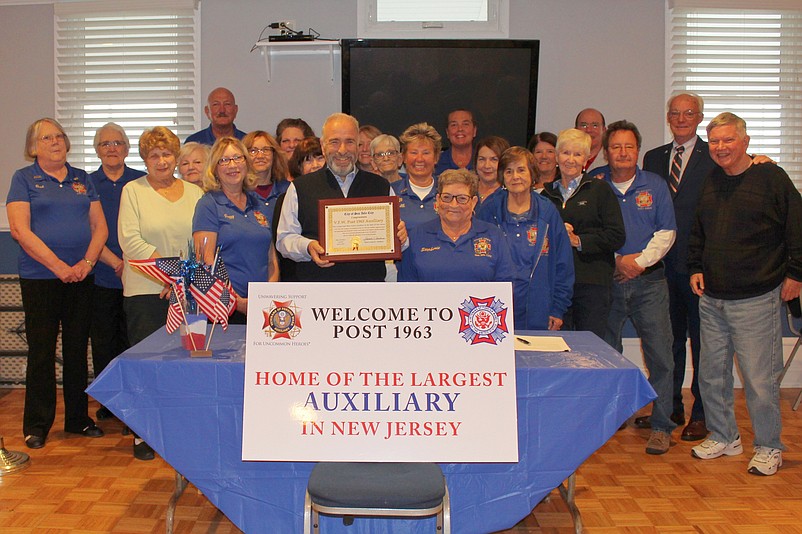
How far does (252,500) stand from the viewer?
2729 mm

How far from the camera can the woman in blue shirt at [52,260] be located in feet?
13.6

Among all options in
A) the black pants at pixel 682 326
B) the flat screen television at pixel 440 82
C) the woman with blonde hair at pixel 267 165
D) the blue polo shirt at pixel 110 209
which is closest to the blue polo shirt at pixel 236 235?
the woman with blonde hair at pixel 267 165

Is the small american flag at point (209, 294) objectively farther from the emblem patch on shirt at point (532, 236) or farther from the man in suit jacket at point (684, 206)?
the man in suit jacket at point (684, 206)

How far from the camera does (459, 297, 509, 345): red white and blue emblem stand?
2531 mm

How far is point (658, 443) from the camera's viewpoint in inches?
164

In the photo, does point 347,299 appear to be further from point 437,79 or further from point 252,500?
point 437,79

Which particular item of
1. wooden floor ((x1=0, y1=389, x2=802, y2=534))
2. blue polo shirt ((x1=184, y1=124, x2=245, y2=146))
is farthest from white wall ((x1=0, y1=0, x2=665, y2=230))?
wooden floor ((x1=0, y1=389, x2=802, y2=534))

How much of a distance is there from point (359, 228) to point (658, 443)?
6.93 ft

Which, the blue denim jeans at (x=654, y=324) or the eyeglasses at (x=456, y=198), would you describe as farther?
the blue denim jeans at (x=654, y=324)

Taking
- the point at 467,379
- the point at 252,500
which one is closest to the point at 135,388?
the point at 252,500

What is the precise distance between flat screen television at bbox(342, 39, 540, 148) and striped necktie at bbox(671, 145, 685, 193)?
1.15m

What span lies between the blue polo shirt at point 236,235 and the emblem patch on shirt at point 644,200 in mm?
1932

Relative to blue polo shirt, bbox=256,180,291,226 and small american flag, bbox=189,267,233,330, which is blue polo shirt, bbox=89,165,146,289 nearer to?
blue polo shirt, bbox=256,180,291,226

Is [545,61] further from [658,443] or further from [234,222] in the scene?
[234,222]
